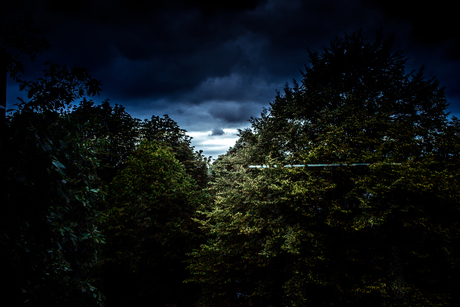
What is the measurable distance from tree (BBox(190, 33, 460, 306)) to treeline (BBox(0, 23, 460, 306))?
0.07m

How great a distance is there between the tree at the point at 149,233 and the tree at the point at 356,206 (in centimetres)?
342

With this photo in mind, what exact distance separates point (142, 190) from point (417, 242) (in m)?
14.7

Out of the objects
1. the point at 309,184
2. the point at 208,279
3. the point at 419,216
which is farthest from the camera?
the point at 208,279

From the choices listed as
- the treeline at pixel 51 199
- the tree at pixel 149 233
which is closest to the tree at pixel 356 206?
the tree at pixel 149 233

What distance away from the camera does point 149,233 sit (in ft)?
43.7

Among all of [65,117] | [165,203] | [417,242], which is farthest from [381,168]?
[165,203]

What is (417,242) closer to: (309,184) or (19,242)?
(309,184)

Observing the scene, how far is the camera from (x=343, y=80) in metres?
12.3

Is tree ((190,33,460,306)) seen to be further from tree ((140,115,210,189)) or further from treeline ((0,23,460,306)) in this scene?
tree ((140,115,210,189))

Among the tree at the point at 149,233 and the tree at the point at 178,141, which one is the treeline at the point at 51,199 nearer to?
the tree at the point at 149,233

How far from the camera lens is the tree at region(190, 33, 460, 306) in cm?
844

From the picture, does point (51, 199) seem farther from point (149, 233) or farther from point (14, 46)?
point (149, 233)

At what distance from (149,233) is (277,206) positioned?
8.42 metres

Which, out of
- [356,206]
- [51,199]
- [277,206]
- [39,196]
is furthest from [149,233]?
[356,206]
